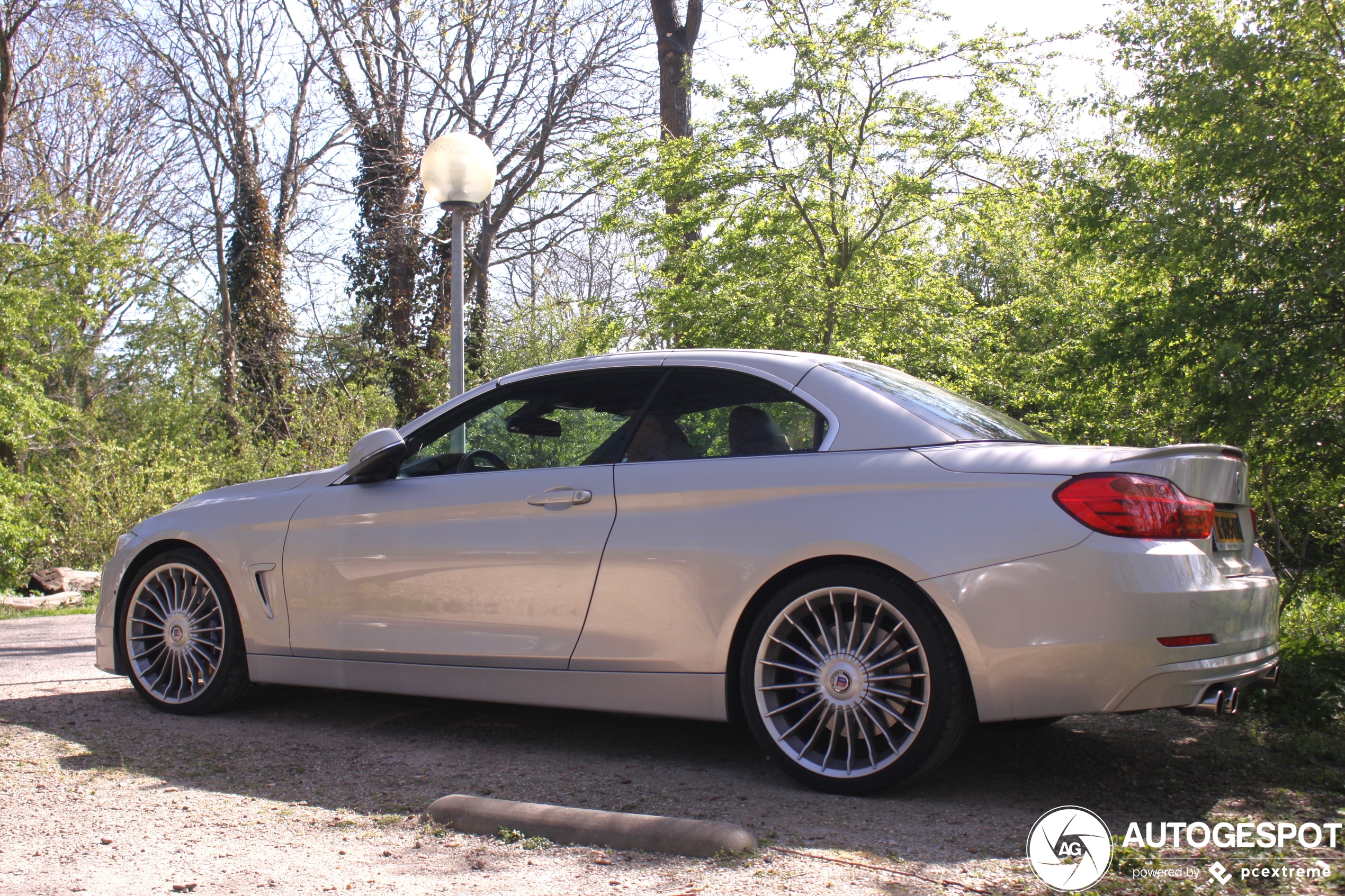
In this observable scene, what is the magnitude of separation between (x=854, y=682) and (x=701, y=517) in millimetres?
810

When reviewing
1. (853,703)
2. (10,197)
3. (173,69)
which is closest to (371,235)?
(173,69)

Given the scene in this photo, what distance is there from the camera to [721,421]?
4.21m

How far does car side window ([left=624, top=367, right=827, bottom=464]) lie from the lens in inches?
158

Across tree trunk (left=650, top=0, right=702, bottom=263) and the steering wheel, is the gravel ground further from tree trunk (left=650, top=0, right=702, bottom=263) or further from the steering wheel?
tree trunk (left=650, top=0, right=702, bottom=263)

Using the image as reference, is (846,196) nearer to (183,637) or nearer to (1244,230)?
(1244,230)

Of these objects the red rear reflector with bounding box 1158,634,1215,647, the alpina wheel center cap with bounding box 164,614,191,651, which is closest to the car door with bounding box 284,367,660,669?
the alpina wheel center cap with bounding box 164,614,191,651

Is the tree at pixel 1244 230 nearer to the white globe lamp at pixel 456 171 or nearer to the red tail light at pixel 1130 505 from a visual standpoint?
the red tail light at pixel 1130 505

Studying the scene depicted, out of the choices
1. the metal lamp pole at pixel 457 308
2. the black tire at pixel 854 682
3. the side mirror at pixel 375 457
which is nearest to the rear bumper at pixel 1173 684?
the black tire at pixel 854 682

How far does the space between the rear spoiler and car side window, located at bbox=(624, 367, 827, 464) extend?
1.02m

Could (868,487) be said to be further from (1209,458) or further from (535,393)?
(535,393)

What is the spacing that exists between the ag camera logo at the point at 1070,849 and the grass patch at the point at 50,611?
9767mm

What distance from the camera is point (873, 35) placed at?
10.2 meters

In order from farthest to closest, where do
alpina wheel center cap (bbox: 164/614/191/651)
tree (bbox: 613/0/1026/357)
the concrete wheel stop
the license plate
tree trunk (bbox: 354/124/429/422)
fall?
tree trunk (bbox: 354/124/429/422)
tree (bbox: 613/0/1026/357)
alpina wheel center cap (bbox: 164/614/191/651)
the license plate
the concrete wheel stop

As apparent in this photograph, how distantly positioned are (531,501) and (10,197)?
22.3 meters
